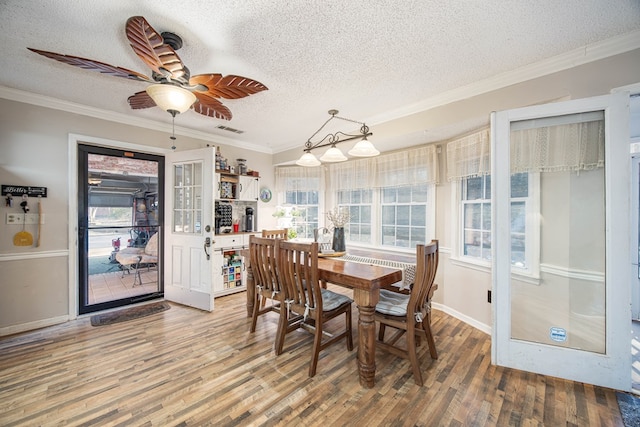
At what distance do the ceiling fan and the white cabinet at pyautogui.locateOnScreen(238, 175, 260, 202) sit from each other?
87.1 inches

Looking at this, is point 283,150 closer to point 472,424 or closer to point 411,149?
point 411,149

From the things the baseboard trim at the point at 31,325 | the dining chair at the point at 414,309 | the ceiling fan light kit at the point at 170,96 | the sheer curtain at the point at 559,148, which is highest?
the ceiling fan light kit at the point at 170,96

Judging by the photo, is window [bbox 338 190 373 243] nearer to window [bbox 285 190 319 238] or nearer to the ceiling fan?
window [bbox 285 190 319 238]

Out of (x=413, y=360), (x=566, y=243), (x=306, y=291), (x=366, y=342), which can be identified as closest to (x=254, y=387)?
(x=306, y=291)

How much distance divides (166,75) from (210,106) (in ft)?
1.88

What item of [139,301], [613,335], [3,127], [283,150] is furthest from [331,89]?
[139,301]

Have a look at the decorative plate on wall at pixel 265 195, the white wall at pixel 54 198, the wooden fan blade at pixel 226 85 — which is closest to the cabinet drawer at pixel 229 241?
the decorative plate on wall at pixel 265 195

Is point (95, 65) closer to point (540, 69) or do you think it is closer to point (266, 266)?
point (266, 266)

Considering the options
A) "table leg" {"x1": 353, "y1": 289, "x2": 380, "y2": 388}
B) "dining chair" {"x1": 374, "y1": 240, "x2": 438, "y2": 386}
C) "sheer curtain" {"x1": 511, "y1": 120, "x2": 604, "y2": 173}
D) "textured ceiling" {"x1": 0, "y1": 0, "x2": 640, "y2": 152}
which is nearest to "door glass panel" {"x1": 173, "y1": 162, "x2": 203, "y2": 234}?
"textured ceiling" {"x1": 0, "y1": 0, "x2": 640, "y2": 152}

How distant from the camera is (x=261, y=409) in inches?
65.2

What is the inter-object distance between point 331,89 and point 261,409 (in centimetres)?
276

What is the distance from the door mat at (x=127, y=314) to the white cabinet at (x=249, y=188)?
1.96 meters

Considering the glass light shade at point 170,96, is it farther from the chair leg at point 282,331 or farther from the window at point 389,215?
the window at point 389,215

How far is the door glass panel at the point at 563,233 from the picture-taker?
6.39 ft
